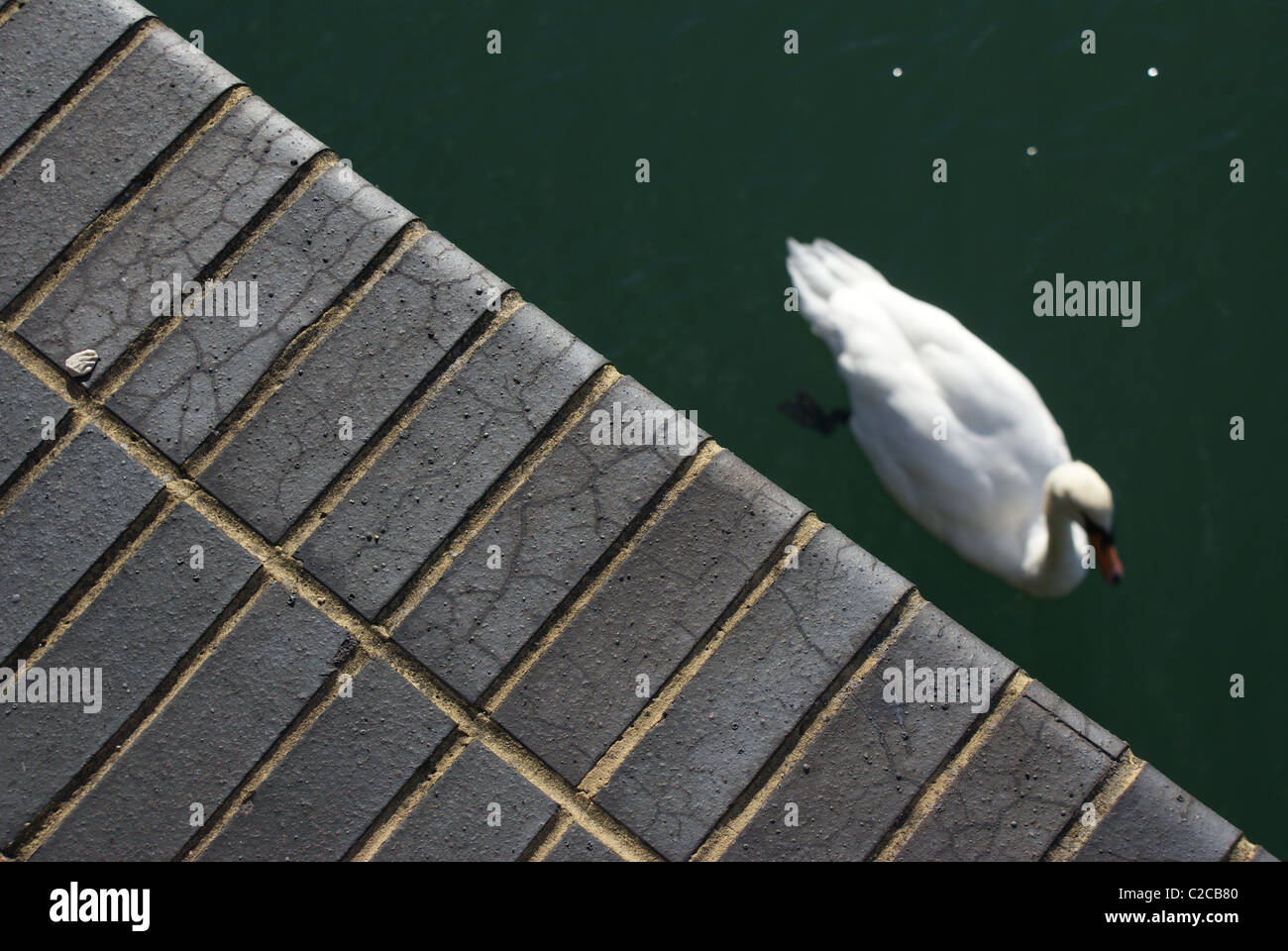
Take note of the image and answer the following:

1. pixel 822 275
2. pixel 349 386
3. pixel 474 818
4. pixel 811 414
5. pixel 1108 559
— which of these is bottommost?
pixel 474 818

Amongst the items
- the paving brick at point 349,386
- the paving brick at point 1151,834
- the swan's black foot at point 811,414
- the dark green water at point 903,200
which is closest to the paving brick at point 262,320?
the paving brick at point 349,386

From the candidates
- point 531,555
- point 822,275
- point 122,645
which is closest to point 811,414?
point 822,275

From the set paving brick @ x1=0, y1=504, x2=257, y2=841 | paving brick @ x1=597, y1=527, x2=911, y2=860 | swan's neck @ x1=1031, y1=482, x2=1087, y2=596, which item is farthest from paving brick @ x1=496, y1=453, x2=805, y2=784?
swan's neck @ x1=1031, y1=482, x2=1087, y2=596

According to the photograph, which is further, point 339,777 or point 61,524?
point 61,524

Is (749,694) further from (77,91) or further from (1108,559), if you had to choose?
(77,91)

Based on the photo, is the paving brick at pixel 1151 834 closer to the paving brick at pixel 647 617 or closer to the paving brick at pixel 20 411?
the paving brick at pixel 647 617
